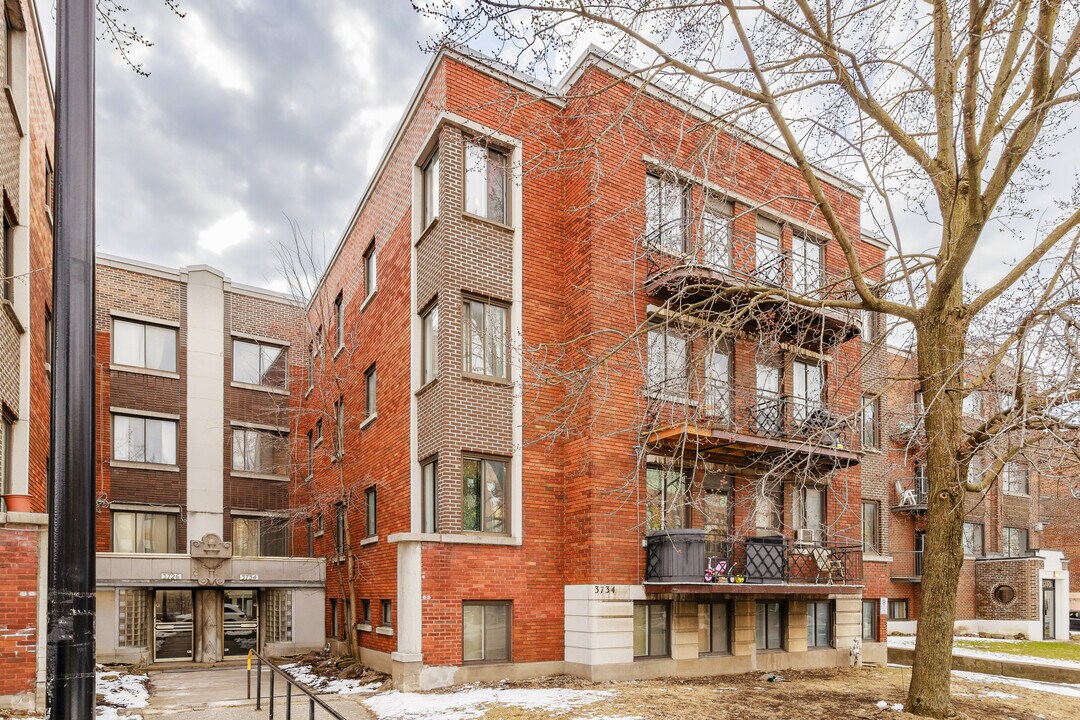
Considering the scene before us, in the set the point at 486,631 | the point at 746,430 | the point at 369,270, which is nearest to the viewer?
the point at 486,631

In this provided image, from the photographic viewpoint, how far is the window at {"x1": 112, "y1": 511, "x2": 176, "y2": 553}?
23.8 metres

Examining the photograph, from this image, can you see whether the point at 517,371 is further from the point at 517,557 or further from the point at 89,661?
the point at 89,661

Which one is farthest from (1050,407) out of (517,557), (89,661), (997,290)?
(89,661)

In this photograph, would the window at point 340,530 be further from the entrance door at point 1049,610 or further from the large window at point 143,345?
the entrance door at point 1049,610

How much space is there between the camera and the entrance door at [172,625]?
69.5 ft

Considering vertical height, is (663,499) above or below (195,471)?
above

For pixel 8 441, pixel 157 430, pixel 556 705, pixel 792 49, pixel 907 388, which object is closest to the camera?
pixel 792 49

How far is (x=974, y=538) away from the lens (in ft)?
112

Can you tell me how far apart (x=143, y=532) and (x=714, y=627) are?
1740cm

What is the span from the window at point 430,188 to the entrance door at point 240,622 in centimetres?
1252

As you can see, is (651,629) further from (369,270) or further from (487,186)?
(369,270)

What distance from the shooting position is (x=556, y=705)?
40.4 ft

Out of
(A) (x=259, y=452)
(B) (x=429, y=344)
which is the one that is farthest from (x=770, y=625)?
(A) (x=259, y=452)

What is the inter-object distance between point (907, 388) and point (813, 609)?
13.7 meters
